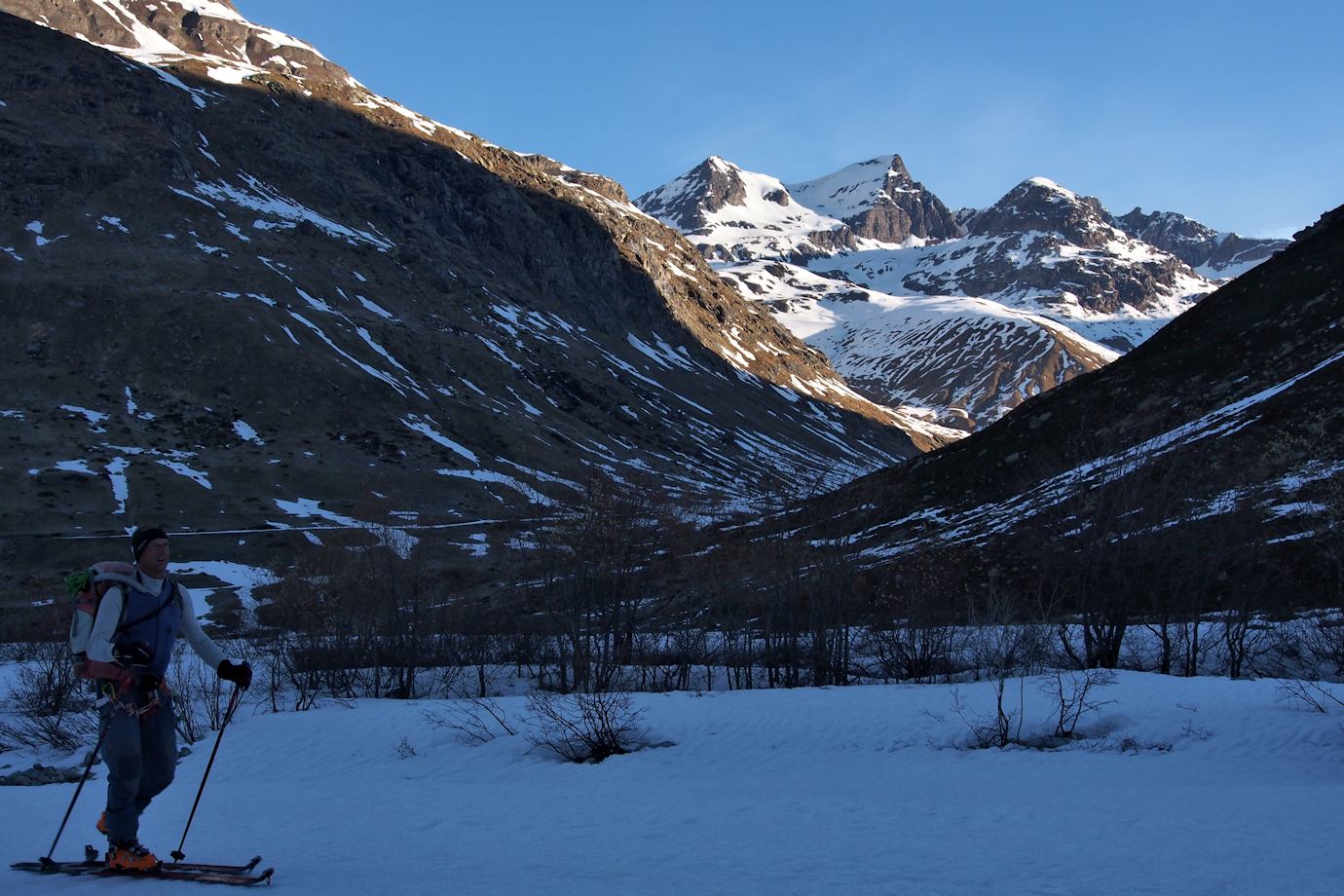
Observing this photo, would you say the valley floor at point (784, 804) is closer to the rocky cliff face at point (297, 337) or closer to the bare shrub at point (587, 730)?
the bare shrub at point (587, 730)

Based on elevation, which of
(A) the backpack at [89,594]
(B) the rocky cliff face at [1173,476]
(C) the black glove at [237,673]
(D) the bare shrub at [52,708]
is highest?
(B) the rocky cliff face at [1173,476]

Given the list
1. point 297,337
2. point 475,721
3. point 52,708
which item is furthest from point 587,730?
point 297,337

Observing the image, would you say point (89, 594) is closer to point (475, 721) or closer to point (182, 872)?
point (182, 872)

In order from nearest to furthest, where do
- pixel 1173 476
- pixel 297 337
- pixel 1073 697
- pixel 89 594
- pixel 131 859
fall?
pixel 131 859, pixel 89 594, pixel 1073 697, pixel 1173 476, pixel 297 337

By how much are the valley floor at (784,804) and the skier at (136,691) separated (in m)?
0.51

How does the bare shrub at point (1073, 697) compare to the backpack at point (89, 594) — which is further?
the bare shrub at point (1073, 697)

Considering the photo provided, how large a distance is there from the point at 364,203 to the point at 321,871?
168 meters

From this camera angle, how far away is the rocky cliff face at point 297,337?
81.6 m

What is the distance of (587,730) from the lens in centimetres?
1761

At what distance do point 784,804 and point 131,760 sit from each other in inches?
314

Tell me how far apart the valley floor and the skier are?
1.69 ft

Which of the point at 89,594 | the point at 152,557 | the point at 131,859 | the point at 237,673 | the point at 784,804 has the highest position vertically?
the point at 152,557

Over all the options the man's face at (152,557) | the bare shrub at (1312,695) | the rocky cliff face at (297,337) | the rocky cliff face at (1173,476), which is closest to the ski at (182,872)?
the man's face at (152,557)

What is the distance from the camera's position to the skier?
782 cm
